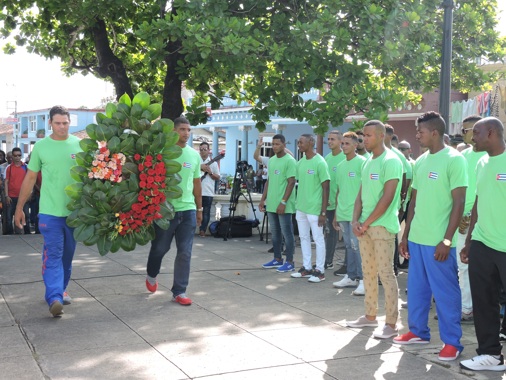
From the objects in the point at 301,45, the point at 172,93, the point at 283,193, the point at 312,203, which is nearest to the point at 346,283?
the point at 312,203

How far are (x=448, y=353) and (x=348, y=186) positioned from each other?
3.31 meters

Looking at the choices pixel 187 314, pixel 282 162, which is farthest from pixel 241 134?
pixel 187 314

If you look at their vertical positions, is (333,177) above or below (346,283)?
above

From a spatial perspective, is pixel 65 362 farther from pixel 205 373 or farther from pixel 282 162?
pixel 282 162

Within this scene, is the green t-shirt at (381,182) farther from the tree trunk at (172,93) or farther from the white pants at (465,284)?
the tree trunk at (172,93)

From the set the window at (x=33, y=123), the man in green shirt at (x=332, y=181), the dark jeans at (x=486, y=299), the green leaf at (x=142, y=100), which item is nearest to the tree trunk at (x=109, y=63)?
the man in green shirt at (x=332, y=181)

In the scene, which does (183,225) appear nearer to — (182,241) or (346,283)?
(182,241)

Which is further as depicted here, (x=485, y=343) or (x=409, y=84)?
(x=409, y=84)

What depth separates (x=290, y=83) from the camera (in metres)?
11.6

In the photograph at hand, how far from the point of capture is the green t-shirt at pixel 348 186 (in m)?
8.23

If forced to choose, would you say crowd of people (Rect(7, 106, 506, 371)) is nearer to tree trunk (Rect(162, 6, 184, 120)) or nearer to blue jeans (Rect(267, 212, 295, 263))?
blue jeans (Rect(267, 212, 295, 263))

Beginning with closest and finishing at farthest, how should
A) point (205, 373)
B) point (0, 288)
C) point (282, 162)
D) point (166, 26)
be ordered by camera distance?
1. point (205, 373)
2. point (0, 288)
3. point (282, 162)
4. point (166, 26)

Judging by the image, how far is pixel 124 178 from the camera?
6.62 m

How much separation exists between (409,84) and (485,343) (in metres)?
8.50
